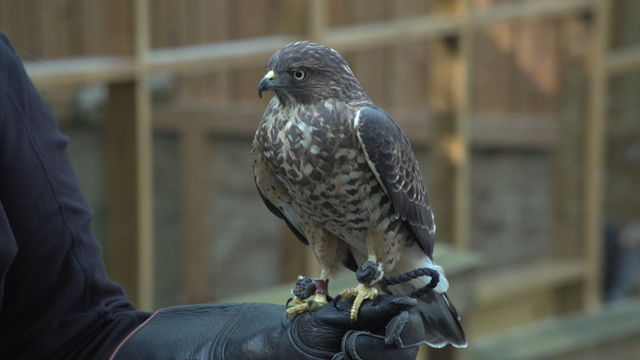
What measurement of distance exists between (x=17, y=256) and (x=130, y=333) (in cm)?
32

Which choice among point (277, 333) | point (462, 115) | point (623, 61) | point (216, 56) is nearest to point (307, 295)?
point (277, 333)

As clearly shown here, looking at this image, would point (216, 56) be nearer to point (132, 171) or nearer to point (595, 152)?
point (132, 171)

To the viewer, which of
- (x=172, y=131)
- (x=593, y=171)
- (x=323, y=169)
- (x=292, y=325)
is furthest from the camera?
(x=593, y=171)

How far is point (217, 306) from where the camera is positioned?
190cm

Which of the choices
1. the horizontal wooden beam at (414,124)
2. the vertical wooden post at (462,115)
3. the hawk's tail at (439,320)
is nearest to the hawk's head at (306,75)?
the hawk's tail at (439,320)

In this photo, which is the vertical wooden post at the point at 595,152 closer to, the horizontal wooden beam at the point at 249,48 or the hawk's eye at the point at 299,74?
the horizontal wooden beam at the point at 249,48

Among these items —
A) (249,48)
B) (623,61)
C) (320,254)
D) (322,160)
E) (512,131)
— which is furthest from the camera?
(512,131)

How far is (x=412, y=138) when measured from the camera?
214 inches

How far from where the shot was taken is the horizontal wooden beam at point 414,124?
4441 millimetres

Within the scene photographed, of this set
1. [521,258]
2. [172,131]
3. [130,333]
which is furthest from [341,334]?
[521,258]

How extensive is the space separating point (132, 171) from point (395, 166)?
1587 millimetres

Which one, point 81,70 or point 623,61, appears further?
point 623,61

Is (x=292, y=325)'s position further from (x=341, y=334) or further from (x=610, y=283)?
(x=610, y=283)

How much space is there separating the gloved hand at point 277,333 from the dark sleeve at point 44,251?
0.36ft
